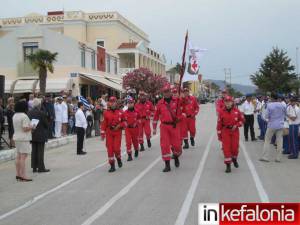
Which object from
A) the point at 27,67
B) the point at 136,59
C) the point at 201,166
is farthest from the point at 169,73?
the point at 201,166

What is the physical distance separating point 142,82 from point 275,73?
3169 centimetres

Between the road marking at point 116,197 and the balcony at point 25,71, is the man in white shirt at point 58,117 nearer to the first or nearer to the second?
the road marking at point 116,197

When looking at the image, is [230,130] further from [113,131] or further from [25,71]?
[25,71]

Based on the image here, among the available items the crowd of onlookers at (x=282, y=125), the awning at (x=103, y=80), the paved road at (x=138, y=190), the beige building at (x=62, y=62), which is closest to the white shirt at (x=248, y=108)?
the crowd of onlookers at (x=282, y=125)

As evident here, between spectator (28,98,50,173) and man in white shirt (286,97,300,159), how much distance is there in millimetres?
6474

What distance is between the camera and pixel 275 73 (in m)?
73.5

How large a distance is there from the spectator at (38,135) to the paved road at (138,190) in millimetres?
524

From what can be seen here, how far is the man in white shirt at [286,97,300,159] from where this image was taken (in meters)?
13.6

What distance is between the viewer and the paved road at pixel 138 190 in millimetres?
7746

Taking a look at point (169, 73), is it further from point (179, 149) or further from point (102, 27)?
point (179, 149)

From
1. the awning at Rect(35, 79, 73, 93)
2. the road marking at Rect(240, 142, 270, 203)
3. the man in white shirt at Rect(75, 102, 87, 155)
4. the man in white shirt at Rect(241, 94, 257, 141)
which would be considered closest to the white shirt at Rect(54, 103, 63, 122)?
the man in white shirt at Rect(75, 102, 87, 155)

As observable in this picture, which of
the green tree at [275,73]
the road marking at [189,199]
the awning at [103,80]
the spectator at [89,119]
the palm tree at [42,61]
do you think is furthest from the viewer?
the green tree at [275,73]

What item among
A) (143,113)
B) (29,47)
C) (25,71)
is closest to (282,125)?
(143,113)

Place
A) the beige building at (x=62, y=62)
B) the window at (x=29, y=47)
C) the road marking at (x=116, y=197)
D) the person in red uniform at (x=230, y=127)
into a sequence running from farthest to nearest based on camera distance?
the window at (x=29, y=47), the beige building at (x=62, y=62), the person in red uniform at (x=230, y=127), the road marking at (x=116, y=197)
